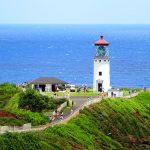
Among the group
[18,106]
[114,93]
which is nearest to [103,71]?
[114,93]

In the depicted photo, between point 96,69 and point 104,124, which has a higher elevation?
point 96,69

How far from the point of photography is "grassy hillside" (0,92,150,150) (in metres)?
45.9

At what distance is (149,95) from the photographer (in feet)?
236

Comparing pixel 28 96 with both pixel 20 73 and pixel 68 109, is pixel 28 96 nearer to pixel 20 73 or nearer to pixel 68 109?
pixel 68 109

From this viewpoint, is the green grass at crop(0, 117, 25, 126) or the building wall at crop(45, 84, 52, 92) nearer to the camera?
the green grass at crop(0, 117, 25, 126)

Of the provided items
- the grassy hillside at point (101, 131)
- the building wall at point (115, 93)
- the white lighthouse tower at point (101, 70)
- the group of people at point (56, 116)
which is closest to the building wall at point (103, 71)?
the white lighthouse tower at point (101, 70)

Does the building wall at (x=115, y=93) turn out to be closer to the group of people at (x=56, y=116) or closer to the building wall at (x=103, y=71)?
the building wall at (x=103, y=71)

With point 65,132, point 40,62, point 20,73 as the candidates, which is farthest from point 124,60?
point 65,132

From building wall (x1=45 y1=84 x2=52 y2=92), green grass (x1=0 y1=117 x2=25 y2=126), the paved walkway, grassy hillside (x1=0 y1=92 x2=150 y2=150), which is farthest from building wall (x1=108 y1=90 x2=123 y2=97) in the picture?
green grass (x1=0 y1=117 x2=25 y2=126)

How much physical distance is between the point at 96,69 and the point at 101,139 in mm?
21598

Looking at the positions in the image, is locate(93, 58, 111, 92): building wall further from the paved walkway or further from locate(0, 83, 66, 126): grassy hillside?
locate(0, 83, 66, 126): grassy hillside

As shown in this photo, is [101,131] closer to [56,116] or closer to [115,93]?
[56,116]

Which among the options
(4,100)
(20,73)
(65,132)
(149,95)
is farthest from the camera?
(20,73)

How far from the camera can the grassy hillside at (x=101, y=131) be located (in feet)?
151
